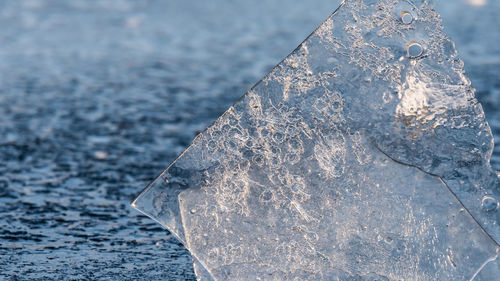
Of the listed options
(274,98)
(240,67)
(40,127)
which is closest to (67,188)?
(40,127)

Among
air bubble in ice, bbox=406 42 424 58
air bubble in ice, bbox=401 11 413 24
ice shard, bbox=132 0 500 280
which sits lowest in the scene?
ice shard, bbox=132 0 500 280

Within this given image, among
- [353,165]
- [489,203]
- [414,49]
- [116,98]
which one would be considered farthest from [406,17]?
[116,98]

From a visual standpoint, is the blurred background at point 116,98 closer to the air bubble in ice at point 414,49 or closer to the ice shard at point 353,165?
the ice shard at point 353,165

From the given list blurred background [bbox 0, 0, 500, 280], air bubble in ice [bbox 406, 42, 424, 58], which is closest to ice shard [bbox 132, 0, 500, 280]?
air bubble in ice [bbox 406, 42, 424, 58]

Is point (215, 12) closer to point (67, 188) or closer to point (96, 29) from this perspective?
point (96, 29)

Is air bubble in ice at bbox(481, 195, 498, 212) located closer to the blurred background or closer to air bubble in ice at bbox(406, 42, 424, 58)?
air bubble in ice at bbox(406, 42, 424, 58)
